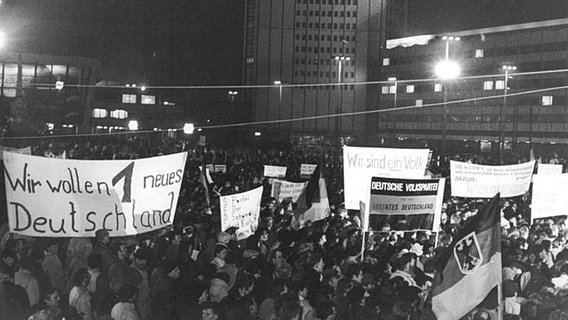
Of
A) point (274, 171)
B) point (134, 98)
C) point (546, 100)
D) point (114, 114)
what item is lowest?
point (114, 114)

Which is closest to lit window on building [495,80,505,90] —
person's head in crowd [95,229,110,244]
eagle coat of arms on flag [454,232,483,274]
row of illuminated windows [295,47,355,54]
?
row of illuminated windows [295,47,355,54]

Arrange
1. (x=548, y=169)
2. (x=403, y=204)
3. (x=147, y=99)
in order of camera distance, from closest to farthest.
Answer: (x=403, y=204) < (x=548, y=169) < (x=147, y=99)

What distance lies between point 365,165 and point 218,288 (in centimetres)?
493

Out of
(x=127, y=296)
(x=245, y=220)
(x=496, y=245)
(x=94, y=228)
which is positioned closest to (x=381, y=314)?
(x=496, y=245)

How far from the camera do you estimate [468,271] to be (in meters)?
5.84

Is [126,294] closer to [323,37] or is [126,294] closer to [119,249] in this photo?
[119,249]

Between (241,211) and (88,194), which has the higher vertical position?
(88,194)

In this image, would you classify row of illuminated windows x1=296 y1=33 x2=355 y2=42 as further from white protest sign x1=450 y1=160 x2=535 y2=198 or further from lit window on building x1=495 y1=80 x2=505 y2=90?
white protest sign x1=450 y1=160 x2=535 y2=198

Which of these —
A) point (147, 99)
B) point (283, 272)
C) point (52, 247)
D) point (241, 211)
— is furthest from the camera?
point (147, 99)

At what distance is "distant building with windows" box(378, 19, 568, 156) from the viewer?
74.0 meters

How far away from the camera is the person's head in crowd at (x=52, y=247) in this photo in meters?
8.10

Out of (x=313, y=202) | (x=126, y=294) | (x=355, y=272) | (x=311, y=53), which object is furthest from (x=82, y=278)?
(x=311, y=53)

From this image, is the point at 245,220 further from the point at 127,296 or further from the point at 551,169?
the point at 551,169

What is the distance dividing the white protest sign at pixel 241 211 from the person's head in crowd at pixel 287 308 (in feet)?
13.7
